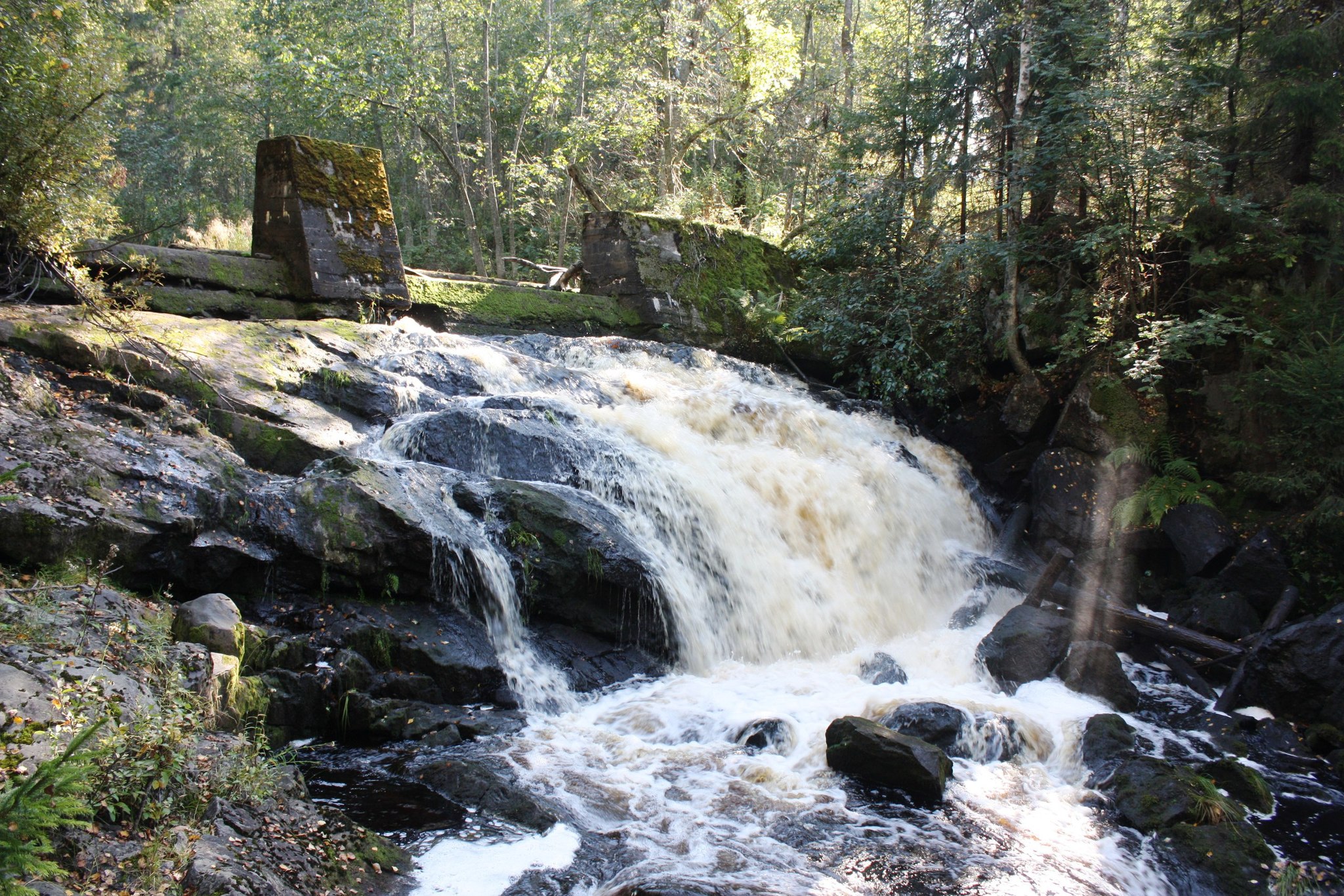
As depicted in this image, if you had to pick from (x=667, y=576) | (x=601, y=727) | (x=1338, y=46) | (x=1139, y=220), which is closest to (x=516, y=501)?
(x=667, y=576)

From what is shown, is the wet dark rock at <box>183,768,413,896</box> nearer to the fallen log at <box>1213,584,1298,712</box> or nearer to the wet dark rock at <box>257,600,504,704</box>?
the wet dark rock at <box>257,600,504,704</box>

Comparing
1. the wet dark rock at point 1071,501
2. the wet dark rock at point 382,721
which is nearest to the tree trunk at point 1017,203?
the wet dark rock at point 1071,501

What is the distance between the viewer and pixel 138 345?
715 centimetres

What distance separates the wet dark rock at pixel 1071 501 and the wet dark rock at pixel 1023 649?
2.47 metres

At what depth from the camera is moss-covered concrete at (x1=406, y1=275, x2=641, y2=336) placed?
11633 mm

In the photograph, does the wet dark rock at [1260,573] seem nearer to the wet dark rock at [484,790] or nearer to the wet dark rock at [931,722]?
the wet dark rock at [931,722]

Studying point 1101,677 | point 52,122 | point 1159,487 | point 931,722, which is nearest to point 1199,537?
point 1159,487

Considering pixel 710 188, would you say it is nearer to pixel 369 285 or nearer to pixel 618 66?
pixel 618 66

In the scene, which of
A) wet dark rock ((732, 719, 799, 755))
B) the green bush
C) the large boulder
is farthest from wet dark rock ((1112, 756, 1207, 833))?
the green bush

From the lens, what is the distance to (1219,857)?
469cm

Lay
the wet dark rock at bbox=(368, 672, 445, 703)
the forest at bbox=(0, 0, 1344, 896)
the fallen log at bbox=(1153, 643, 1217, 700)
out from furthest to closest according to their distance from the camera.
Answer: the fallen log at bbox=(1153, 643, 1217, 700)
the wet dark rock at bbox=(368, 672, 445, 703)
the forest at bbox=(0, 0, 1344, 896)

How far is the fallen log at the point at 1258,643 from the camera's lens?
24.0 ft

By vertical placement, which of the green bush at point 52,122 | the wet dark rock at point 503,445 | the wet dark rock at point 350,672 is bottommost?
the wet dark rock at point 350,672

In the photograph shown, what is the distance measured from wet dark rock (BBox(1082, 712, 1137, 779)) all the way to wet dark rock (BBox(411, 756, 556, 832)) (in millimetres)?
3852
